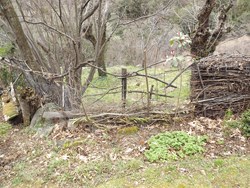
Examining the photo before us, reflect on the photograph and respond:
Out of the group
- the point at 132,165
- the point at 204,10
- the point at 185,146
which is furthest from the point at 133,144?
the point at 204,10

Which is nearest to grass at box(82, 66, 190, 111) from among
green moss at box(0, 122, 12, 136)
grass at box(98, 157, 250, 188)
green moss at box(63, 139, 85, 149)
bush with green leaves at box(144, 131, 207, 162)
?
bush with green leaves at box(144, 131, 207, 162)

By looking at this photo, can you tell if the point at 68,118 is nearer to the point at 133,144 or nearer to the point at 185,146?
the point at 133,144

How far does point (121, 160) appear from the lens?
339cm

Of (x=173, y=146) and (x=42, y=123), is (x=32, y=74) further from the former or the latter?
(x=173, y=146)

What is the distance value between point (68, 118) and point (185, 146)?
92.8 inches

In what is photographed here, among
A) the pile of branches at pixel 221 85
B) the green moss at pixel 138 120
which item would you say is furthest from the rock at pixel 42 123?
the pile of branches at pixel 221 85

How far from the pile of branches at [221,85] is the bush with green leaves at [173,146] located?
2.71ft

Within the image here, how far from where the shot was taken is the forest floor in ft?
9.78

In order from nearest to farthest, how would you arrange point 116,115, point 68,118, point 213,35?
1. point 116,115
2. point 68,118
3. point 213,35

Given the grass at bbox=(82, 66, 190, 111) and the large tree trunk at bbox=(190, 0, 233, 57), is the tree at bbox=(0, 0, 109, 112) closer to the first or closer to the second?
the grass at bbox=(82, 66, 190, 111)

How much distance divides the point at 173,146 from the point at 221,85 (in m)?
1.52

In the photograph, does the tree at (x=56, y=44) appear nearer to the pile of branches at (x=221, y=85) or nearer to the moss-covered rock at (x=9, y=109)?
the moss-covered rock at (x=9, y=109)

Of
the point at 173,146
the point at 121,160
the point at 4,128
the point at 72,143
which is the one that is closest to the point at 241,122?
the point at 173,146

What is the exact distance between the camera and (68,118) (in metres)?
4.50
